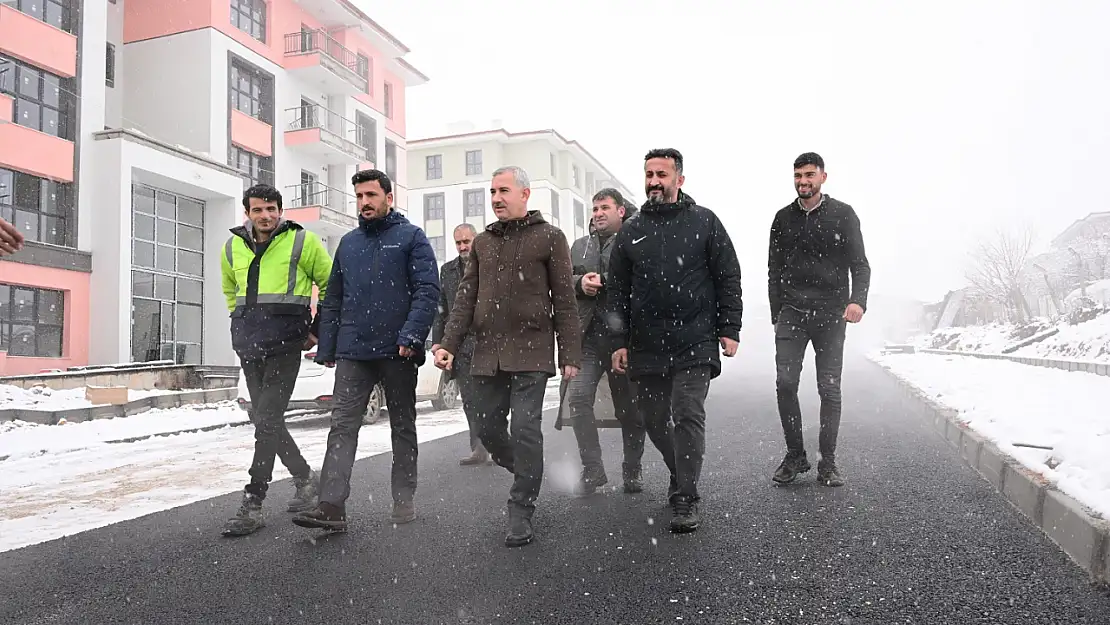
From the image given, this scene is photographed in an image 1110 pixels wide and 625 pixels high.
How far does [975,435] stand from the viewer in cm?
657

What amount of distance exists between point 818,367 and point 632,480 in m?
1.45

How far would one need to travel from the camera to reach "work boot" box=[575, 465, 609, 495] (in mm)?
5348

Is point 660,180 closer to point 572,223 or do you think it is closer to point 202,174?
point 202,174

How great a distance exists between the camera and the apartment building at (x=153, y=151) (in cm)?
1862

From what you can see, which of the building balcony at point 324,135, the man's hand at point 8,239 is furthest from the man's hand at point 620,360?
the building balcony at point 324,135

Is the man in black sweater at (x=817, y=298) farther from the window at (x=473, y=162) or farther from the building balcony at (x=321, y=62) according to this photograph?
the window at (x=473, y=162)

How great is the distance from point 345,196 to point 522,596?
2891 centimetres

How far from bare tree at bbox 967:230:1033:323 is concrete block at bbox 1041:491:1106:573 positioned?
121 ft

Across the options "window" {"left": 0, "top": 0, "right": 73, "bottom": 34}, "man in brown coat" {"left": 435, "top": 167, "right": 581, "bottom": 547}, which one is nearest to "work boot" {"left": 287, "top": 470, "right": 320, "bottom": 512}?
"man in brown coat" {"left": 435, "top": 167, "right": 581, "bottom": 547}

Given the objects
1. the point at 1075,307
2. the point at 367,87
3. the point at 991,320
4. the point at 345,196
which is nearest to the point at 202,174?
the point at 345,196

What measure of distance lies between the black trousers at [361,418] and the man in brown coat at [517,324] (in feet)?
1.32

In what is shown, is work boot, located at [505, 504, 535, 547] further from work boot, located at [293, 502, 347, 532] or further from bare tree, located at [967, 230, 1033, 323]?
bare tree, located at [967, 230, 1033, 323]

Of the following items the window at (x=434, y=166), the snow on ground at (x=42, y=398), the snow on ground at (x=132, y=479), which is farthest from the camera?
the window at (x=434, y=166)

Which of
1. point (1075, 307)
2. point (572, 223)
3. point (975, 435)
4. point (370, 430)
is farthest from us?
point (572, 223)
